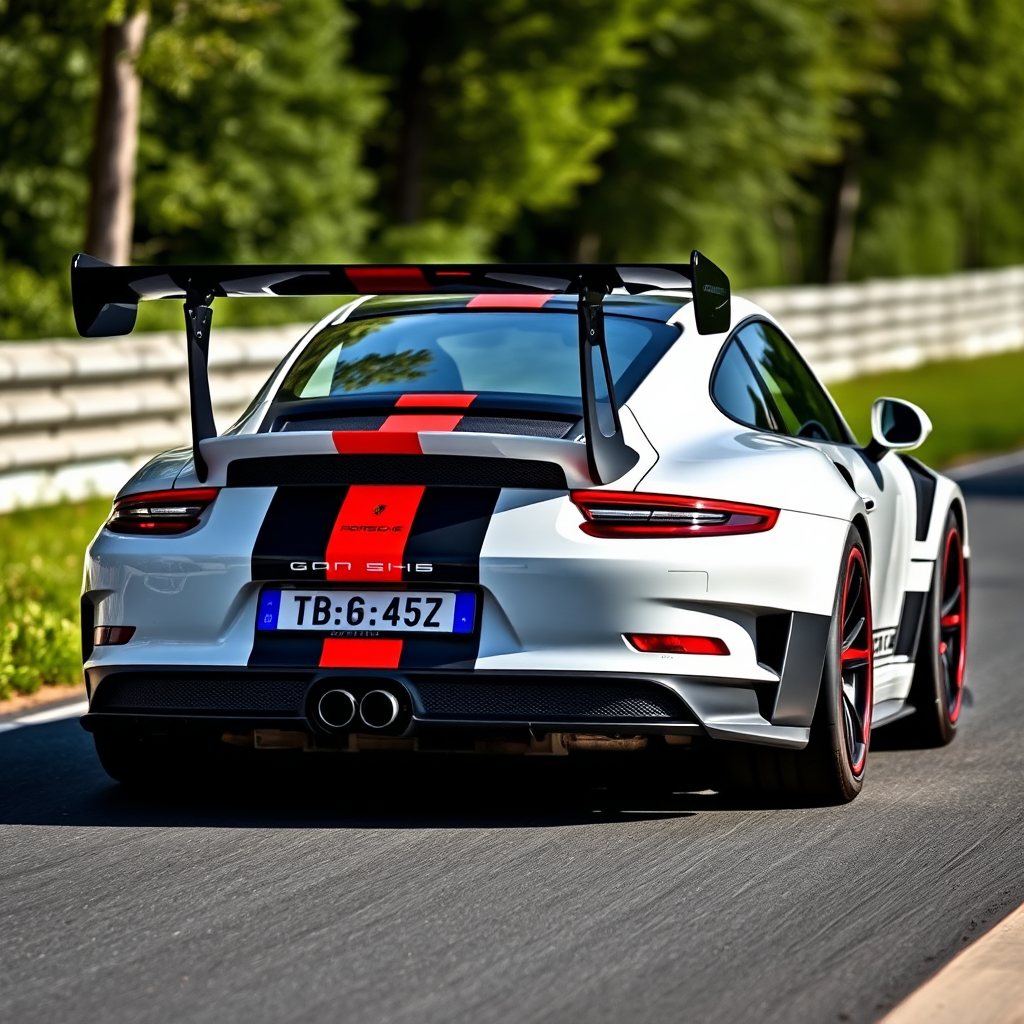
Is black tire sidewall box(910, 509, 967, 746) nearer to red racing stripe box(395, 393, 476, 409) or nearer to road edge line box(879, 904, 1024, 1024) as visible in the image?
red racing stripe box(395, 393, 476, 409)

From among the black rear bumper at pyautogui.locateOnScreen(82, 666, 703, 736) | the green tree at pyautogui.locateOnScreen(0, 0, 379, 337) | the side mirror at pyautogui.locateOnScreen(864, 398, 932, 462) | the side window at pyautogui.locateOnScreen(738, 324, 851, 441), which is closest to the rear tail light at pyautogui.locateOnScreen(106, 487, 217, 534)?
the black rear bumper at pyautogui.locateOnScreen(82, 666, 703, 736)

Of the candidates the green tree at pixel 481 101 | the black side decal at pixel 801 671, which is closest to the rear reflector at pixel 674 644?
the black side decal at pixel 801 671

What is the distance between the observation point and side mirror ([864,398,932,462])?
24.3 feet

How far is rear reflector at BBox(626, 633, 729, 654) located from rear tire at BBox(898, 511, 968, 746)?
1.84 meters

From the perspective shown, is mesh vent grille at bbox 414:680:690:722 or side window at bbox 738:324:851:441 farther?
side window at bbox 738:324:851:441

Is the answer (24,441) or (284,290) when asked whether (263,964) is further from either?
(24,441)

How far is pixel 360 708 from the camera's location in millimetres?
5898

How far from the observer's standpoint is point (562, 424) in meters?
6.21

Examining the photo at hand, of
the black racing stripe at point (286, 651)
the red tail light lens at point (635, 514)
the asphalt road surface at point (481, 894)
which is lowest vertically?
the asphalt road surface at point (481, 894)

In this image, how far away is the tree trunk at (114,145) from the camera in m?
18.5

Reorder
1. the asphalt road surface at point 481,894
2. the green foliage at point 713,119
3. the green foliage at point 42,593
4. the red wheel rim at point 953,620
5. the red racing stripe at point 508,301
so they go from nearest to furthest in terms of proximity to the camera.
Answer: the asphalt road surface at point 481,894 < the red racing stripe at point 508,301 < the red wheel rim at point 953,620 < the green foliage at point 42,593 < the green foliage at point 713,119

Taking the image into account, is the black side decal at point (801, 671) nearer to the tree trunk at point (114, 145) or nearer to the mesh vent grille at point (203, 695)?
the mesh vent grille at point (203, 695)

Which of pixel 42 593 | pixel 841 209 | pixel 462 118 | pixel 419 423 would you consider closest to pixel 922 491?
pixel 419 423

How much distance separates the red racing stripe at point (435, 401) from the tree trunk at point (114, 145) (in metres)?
12.6
